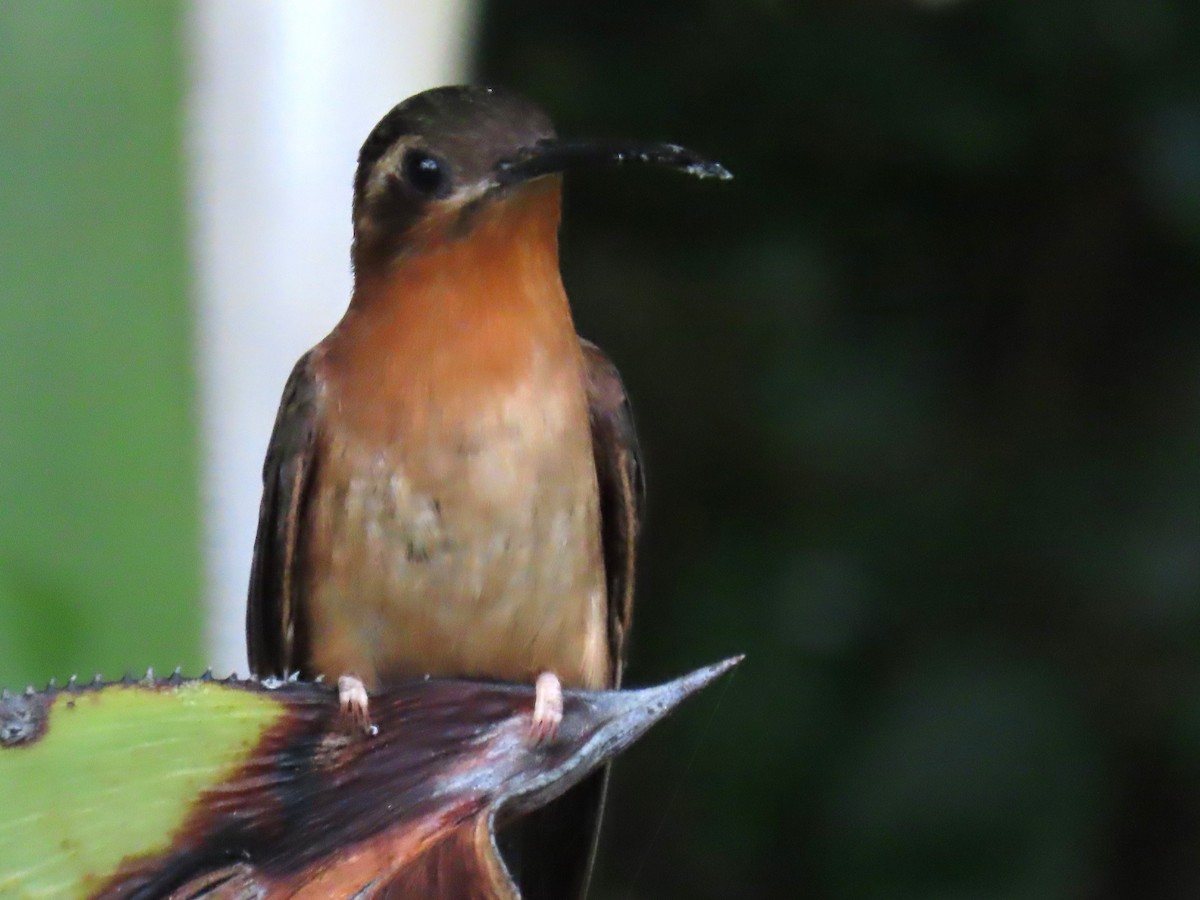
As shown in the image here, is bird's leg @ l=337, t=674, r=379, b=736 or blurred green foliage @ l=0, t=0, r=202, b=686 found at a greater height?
blurred green foliage @ l=0, t=0, r=202, b=686

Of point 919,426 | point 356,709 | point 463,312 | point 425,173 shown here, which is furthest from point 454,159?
point 919,426

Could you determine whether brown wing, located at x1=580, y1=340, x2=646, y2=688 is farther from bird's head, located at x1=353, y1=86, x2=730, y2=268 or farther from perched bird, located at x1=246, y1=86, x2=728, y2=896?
bird's head, located at x1=353, y1=86, x2=730, y2=268

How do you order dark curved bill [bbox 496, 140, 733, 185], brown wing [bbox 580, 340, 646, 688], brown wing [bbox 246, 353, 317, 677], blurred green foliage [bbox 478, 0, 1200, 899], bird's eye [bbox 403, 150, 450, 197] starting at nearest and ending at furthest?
1. dark curved bill [bbox 496, 140, 733, 185]
2. bird's eye [bbox 403, 150, 450, 197]
3. brown wing [bbox 246, 353, 317, 677]
4. brown wing [bbox 580, 340, 646, 688]
5. blurred green foliage [bbox 478, 0, 1200, 899]

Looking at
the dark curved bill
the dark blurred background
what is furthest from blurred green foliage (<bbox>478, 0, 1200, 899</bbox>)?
the dark curved bill

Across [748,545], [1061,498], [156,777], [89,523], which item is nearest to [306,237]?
[89,523]

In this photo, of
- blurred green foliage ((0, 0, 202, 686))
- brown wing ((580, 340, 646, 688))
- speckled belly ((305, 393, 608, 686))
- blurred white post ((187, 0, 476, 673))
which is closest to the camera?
blurred green foliage ((0, 0, 202, 686))

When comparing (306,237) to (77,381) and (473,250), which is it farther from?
(77,381)

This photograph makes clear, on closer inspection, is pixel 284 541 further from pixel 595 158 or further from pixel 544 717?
pixel 544 717

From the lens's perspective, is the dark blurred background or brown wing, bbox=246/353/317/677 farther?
the dark blurred background
